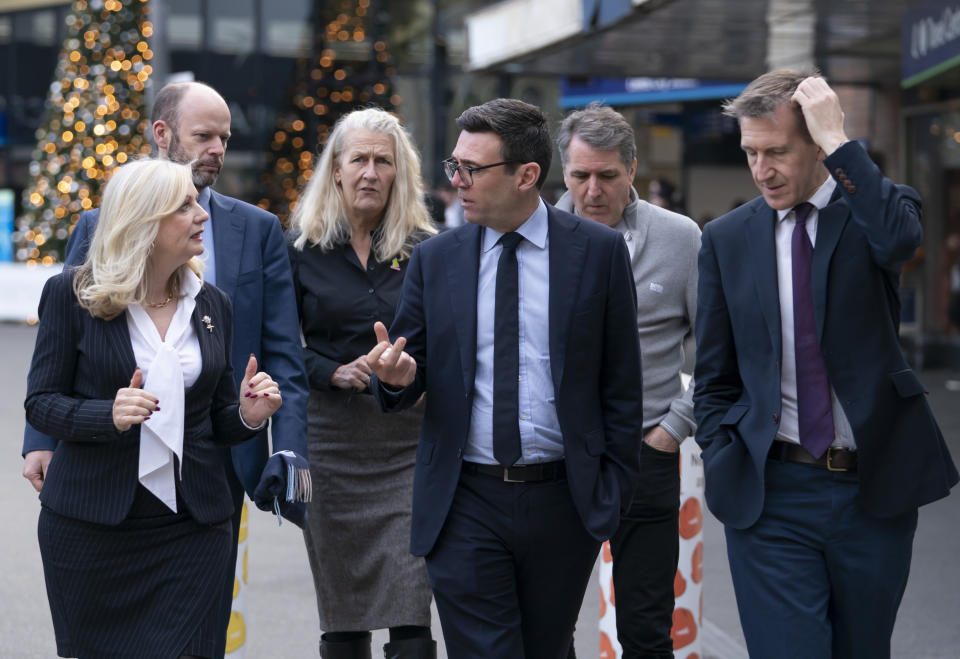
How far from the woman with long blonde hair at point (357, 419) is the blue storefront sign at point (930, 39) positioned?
18.0 feet

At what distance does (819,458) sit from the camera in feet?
12.4

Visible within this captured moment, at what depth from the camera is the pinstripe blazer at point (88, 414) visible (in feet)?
12.4

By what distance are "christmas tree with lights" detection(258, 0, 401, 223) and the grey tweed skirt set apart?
62.8 ft

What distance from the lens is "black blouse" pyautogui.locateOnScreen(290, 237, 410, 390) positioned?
5.12 m

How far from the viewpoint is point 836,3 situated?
40.8ft

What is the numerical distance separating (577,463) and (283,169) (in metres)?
21.5

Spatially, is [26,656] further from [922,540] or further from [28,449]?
[922,540]

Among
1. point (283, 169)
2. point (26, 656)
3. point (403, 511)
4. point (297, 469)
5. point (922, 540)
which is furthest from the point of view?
point (283, 169)

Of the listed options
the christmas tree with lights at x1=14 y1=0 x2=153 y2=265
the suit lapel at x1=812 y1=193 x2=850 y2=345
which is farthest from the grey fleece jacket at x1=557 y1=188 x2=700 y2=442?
the christmas tree with lights at x1=14 y1=0 x2=153 y2=265

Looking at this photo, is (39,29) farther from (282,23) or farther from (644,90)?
(644,90)

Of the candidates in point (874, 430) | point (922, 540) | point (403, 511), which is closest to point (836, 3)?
point (922, 540)

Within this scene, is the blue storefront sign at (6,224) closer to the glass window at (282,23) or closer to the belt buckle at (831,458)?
the glass window at (282,23)

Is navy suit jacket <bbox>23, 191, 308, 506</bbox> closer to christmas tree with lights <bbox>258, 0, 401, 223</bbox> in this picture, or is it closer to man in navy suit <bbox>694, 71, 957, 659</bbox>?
man in navy suit <bbox>694, 71, 957, 659</bbox>

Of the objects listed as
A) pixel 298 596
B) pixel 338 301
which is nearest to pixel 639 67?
pixel 298 596
